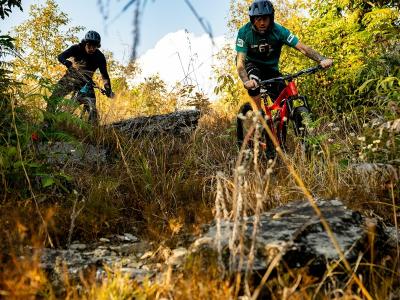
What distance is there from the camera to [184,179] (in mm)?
4891

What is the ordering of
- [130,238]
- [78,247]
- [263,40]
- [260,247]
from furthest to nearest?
[263,40], [130,238], [78,247], [260,247]

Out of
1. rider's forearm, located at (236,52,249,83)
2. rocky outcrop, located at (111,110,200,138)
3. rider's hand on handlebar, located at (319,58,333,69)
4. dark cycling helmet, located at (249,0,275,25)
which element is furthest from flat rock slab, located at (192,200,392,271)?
rocky outcrop, located at (111,110,200,138)

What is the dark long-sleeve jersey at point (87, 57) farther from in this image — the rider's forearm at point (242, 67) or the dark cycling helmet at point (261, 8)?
the dark cycling helmet at point (261, 8)

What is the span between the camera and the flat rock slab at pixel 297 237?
7.56 ft

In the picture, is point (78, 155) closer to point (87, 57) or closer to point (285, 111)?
point (285, 111)

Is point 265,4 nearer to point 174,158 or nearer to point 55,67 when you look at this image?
point 174,158

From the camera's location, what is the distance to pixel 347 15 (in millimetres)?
8883

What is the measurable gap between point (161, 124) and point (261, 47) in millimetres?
2294

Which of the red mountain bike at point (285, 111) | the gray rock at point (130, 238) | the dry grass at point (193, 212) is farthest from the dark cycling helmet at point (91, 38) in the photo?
the gray rock at point (130, 238)

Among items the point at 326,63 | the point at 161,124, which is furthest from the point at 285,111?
the point at 161,124

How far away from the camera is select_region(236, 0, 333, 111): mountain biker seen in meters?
5.66

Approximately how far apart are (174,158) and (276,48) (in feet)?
6.39

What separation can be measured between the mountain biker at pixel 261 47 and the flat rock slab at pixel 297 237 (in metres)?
2.97

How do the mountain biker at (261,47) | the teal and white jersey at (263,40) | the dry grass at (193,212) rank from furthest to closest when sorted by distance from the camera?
the teal and white jersey at (263,40) → the mountain biker at (261,47) → the dry grass at (193,212)
